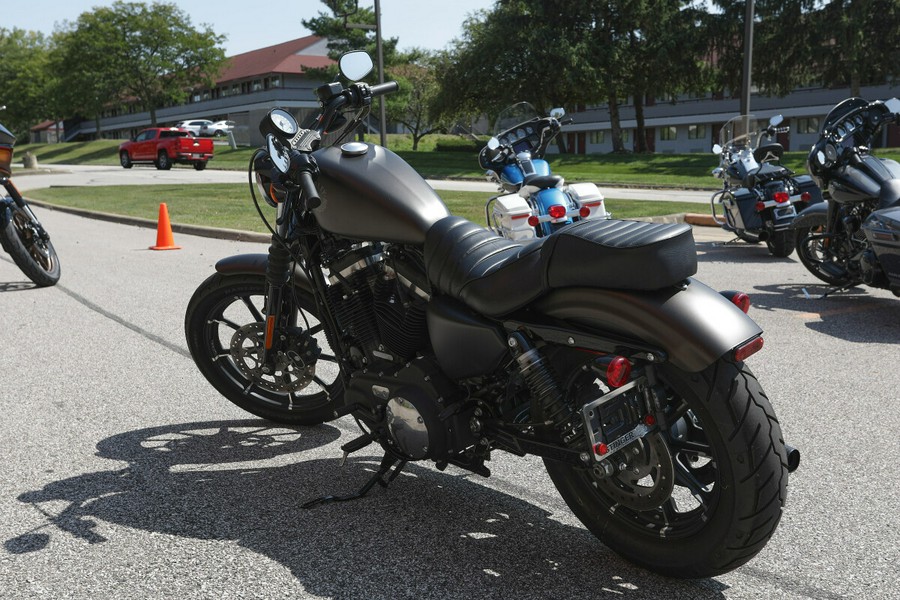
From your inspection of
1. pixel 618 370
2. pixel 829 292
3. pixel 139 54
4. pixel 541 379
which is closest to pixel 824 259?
pixel 829 292

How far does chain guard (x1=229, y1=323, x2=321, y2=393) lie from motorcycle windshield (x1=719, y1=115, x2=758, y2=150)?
28.8 feet

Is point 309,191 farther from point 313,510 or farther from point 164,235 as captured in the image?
point 164,235

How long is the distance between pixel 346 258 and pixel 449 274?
2.22 ft

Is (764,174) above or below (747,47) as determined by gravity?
below

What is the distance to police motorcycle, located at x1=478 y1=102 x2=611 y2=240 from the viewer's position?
28.5ft

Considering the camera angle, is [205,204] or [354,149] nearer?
[354,149]

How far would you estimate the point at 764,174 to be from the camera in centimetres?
1084

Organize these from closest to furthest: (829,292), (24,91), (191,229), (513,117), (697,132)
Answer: (829,292) < (513,117) < (191,229) < (697,132) < (24,91)

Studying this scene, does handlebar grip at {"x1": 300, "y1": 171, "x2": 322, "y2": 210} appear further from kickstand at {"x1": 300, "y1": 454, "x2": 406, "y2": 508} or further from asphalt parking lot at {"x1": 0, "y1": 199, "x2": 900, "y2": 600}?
asphalt parking lot at {"x1": 0, "y1": 199, "x2": 900, "y2": 600}

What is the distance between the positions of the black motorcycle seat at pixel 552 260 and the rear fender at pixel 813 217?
6.28m

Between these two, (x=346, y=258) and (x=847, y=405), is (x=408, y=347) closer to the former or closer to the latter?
(x=346, y=258)

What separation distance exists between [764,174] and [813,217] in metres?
2.29

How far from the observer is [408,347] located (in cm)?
352

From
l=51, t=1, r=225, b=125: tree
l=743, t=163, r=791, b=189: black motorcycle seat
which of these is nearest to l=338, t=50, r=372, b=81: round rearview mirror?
l=743, t=163, r=791, b=189: black motorcycle seat
